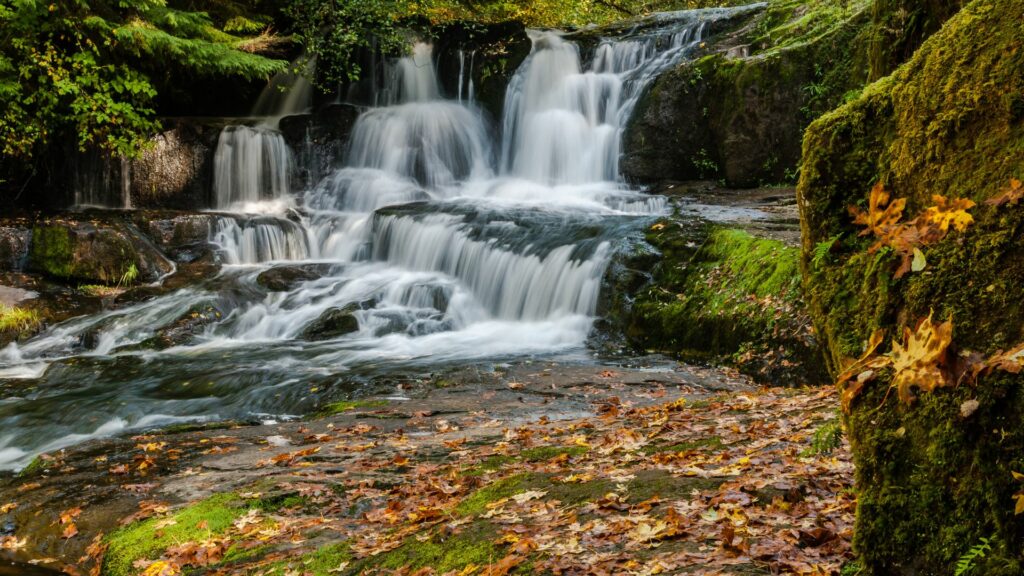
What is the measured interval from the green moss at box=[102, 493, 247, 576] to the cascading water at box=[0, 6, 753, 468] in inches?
132

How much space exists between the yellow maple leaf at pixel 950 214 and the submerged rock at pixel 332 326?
10909 millimetres

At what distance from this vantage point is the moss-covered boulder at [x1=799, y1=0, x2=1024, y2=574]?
5.95 feet

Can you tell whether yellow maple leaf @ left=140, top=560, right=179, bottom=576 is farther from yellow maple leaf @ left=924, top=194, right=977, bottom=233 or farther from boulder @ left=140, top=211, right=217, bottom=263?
boulder @ left=140, top=211, right=217, bottom=263

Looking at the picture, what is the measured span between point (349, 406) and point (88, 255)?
9.13 metres

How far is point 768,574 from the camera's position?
2.45m

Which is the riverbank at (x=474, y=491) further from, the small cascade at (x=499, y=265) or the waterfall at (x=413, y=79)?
the waterfall at (x=413, y=79)

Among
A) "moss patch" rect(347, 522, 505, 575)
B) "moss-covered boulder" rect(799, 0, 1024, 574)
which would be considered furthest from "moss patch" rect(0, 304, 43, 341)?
"moss-covered boulder" rect(799, 0, 1024, 574)

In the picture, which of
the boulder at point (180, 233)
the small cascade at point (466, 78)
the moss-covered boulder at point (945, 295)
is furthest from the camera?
the small cascade at point (466, 78)

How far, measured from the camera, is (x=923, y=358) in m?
1.94

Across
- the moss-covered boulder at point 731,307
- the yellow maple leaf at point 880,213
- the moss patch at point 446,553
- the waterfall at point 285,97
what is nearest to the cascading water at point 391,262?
the moss-covered boulder at point 731,307

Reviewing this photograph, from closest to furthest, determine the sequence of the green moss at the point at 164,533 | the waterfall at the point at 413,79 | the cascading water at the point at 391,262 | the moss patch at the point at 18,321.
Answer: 1. the green moss at the point at 164,533
2. the cascading water at the point at 391,262
3. the moss patch at the point at 18,321
4. the waterfall at the point at 413,79

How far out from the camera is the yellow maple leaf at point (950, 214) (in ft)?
6.43

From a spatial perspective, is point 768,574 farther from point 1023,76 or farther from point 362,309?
point 362,309

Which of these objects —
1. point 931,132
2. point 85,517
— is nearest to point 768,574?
point 931,132
